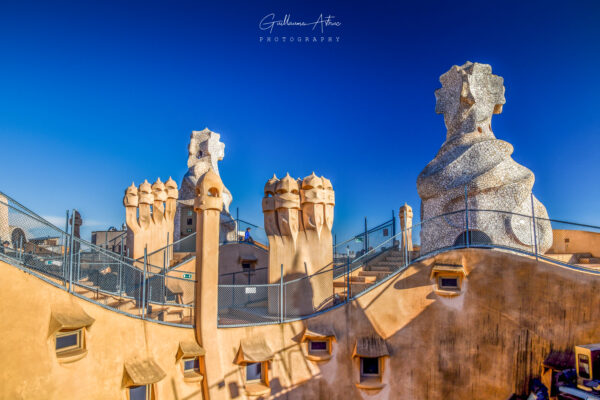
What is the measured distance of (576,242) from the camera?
14.5 meters

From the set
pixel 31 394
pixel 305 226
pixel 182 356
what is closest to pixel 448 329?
pixel 305 226

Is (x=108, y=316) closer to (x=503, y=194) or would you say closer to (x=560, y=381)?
(x=560, y=381)

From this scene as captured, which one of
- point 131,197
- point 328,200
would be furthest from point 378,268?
point 131,197

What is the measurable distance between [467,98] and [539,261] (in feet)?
22.6

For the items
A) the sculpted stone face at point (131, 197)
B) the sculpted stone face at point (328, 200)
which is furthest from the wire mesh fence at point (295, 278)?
the sculpted stone face at point (131, 197)

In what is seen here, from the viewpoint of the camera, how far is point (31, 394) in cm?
658

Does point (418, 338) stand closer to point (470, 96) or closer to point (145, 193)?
point (470, 96)

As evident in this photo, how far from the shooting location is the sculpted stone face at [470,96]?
555 inches

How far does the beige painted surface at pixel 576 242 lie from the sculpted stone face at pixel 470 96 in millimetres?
5207

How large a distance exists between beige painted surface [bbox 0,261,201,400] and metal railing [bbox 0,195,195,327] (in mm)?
206

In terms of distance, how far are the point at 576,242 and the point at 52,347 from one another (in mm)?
16429

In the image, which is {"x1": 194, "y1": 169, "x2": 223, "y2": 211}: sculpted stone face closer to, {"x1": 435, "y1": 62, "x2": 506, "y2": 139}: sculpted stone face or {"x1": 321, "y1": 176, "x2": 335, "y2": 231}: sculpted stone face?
{"x1": 321, "y1": 176, "x2": 335, "y2": 231}: sculpted stone face

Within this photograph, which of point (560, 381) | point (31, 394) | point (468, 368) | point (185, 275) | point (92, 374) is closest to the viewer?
point (31, 394)

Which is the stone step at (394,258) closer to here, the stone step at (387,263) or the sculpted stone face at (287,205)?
the stone step at (387,263)
